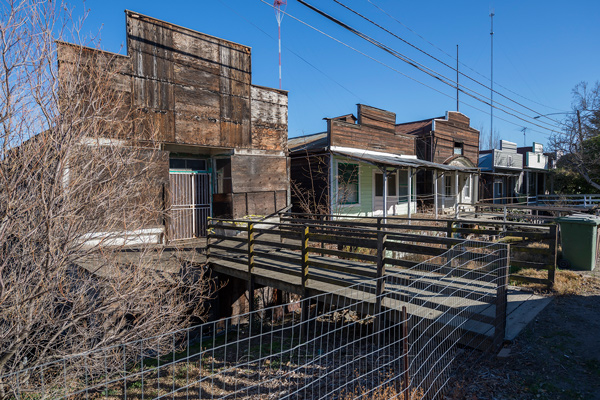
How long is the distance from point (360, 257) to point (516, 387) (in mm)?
2835

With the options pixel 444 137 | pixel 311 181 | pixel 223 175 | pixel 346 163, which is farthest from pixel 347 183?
pixel 444 137

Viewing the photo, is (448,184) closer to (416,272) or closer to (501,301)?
(416,272)

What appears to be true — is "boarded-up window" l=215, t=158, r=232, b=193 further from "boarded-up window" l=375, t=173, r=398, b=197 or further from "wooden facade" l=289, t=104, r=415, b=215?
Result: "boarded-up window" l=375, t=173, r=398, b=197

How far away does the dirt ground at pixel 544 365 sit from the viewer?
4090mm

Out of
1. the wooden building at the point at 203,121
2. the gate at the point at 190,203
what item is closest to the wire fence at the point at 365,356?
the gate at the point at 190,203

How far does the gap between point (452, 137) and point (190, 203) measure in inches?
672

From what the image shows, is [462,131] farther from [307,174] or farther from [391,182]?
[307,174]

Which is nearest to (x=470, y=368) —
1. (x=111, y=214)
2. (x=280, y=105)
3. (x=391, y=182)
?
(x=111, y=214)

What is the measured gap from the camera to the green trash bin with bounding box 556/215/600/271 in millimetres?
7789

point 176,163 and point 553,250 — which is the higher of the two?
point 176,163

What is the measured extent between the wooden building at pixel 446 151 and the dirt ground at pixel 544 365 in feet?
48.8

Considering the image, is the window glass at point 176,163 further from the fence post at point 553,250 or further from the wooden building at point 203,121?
the fence post at point 553,250

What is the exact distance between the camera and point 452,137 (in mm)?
22891

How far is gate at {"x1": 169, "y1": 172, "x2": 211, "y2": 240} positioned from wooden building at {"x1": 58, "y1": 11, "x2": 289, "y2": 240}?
30 millimetres
